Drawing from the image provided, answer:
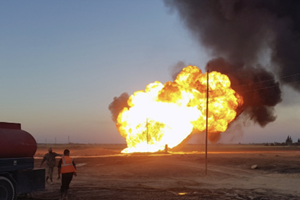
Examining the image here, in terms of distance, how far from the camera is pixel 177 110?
58.5 m

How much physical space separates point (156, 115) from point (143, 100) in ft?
12.5

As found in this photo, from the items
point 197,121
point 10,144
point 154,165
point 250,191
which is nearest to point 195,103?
point 197,121

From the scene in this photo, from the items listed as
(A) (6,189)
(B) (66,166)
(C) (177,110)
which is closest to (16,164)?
(A) (6,189)

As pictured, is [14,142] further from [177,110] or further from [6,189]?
[177,110]

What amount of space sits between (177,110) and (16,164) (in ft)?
154

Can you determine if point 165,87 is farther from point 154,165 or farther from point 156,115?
point 154,165

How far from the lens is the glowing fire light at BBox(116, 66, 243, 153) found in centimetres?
5534

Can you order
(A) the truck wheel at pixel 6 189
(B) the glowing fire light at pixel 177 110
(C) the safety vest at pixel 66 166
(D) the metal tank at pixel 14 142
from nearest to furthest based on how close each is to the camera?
1. (A) the truck wheel at pixel 6 189
2. (D) the metal tank at pixel 14 142
3. (C) the safety vest at pixel 66 166
4. (B) the glowing fire light at pixel 177 110

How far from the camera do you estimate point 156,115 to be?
6019 cm

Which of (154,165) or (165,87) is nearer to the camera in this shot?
(154,165)

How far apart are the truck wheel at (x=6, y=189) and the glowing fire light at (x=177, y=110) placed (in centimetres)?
4483

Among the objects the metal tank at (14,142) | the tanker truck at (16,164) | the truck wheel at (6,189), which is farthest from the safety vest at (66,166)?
the truck wheel at (6,189)

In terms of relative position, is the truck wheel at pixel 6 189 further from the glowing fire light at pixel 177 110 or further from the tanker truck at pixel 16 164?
the glowing fire light at pixel 177 110

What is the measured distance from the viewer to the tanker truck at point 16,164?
39.8 feet
